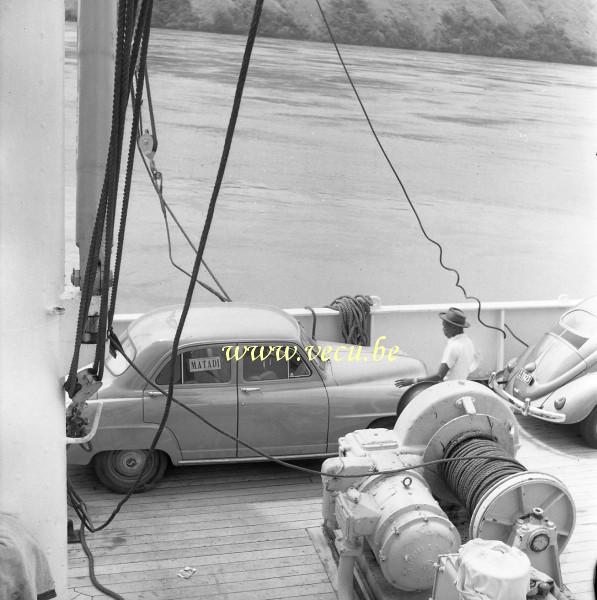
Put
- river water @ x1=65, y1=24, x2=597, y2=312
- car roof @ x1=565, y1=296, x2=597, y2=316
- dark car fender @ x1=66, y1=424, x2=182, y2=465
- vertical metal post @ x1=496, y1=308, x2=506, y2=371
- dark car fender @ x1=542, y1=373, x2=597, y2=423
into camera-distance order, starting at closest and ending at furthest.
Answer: dark car fender @ x1=66, y1=424, x2=182, y2=465
dark car fender @ x1=542, y1=373, x2=597, y2=423
car roof @ x1=565, y1=296, x2=597, y2=316
vertical metal post @ x1=496, y1=308, x2=506, y2=371
river water @ x1=65, y1=24, x2=597, y2=312

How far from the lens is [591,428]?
7.05 meters

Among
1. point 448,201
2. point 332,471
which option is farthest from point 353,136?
point 332,471

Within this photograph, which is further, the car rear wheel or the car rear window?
the car rear wheel

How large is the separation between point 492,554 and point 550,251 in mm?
20648

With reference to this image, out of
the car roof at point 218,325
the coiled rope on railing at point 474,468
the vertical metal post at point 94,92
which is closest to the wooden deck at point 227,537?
the coiled rope on railing at point 474,468

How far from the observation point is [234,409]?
19.8 ft

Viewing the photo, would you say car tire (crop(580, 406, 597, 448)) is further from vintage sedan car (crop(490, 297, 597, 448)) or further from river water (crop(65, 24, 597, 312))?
river water (crop(65, 24, 597, 312))

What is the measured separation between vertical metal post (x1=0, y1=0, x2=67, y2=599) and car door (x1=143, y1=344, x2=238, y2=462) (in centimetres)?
271

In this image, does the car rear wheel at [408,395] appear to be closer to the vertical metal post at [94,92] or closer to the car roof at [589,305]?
the car roof at [589,305]

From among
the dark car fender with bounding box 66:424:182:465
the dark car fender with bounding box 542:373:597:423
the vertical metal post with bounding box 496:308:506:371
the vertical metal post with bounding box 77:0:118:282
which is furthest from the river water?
the vertical metal post with bounding box 77:0:118:282

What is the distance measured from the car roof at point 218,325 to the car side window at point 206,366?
92mm

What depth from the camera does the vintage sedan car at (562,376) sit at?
23.1ft

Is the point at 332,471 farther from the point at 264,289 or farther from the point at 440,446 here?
the point at 264,289

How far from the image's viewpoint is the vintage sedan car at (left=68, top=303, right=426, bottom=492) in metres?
5.94
